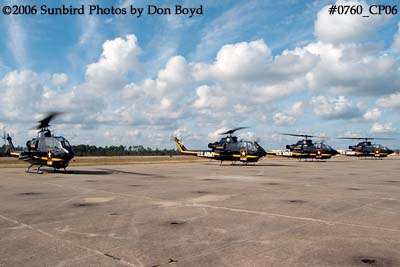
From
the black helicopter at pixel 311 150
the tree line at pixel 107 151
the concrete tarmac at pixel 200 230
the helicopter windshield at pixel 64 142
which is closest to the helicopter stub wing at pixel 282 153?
the black helicopter at pixel 311 150

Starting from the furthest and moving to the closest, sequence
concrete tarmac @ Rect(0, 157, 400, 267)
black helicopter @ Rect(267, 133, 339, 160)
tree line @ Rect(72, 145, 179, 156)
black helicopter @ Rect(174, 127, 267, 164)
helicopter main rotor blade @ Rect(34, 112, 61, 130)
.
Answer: tree line @ Rect(72, 145, 179, 156) → black helicopter @ Rect(267, 133, 339, 160) → black helicopter @ Rect(174, 127, 267, 164) → helicopter main rotor blade @ Rect(34, 112, 61, 130) → concrete tarmac @ Rect(0, 157, 400, 267)

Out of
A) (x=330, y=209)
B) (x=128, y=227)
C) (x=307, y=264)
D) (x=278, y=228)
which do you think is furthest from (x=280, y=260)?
(x=330, y=209)

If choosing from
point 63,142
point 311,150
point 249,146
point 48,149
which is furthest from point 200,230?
point 311,150

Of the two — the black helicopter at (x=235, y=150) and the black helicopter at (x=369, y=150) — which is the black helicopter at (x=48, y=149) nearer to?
the black helicopter at (x=235, y=150)

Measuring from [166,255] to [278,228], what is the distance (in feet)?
10.6

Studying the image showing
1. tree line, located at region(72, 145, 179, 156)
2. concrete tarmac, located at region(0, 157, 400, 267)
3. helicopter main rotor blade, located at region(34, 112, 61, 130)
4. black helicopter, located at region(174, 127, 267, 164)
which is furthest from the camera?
tree line, located at region(72, 145, 179, 156)

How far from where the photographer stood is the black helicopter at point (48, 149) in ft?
80.3

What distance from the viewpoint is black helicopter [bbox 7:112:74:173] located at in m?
24.5

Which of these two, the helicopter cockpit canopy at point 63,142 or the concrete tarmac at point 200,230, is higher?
the helicopter cockpit canopy at point 63,142

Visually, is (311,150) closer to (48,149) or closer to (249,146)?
(249,146)

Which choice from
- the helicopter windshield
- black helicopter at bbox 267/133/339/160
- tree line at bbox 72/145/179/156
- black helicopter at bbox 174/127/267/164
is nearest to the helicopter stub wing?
black helicopter at bbox 267/133/339/160

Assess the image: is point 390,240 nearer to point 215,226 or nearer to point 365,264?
point 365,264

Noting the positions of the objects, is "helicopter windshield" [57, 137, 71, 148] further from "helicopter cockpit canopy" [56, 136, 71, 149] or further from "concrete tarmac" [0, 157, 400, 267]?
"concrete tarmac" [0, 157, 400, 267]

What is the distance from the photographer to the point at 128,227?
26.8ft
